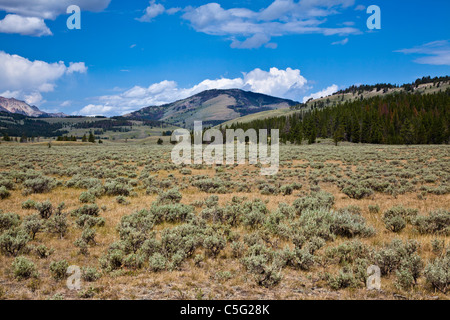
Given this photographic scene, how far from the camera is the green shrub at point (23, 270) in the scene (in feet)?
18.6

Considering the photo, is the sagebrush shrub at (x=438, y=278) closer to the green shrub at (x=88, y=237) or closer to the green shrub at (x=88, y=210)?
the green shrub at (x=88, y=237)

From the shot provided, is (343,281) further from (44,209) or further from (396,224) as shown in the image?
(44,209)

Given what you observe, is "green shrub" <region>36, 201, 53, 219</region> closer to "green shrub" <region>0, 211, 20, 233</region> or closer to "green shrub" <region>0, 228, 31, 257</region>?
"green shrub" <region>0, 211, 20, 233</region>

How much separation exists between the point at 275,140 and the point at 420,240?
110039 millimetres

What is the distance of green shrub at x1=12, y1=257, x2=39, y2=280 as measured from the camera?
567cm

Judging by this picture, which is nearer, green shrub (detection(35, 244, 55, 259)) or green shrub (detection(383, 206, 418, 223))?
green shrub (detection(35, 244, 55, 259))

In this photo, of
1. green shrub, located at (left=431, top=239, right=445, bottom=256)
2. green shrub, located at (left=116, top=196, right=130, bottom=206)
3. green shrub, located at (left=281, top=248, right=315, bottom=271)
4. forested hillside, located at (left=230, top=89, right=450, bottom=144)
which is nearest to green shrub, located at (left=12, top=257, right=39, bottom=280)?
green shrub, located at (left=281, top=248, right=315, bottom=271)

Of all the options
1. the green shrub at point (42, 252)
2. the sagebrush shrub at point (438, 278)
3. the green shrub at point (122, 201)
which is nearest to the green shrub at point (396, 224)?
the sagebrush shrub at point (438, 278)

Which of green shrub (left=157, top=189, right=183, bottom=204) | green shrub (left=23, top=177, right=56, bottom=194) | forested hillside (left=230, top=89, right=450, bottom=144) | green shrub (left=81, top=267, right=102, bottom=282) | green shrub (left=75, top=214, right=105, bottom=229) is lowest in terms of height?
green shrub (left=81, top=267, right=102, bottom=282)

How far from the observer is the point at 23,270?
5.70 metres
